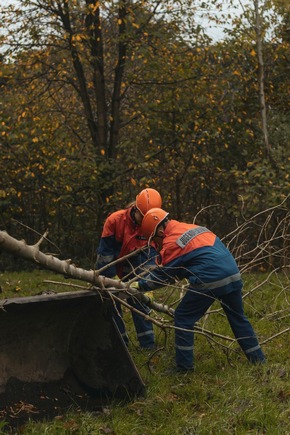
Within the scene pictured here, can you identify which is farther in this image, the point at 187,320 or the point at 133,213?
the point at 133,213

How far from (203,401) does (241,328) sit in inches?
40.9

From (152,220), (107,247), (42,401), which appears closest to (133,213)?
(107,247)

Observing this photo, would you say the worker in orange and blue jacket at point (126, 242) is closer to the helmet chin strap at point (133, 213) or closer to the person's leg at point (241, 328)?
the helmet chin strap at point (133, 213)

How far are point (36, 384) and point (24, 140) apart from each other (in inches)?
386

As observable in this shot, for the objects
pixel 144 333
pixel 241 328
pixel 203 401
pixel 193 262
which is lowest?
pixel 203 401

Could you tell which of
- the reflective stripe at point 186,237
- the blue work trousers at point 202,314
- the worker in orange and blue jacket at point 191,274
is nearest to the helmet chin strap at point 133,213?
the worker in orange and blue jacket at point 191,274

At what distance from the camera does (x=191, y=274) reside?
20.6 feet

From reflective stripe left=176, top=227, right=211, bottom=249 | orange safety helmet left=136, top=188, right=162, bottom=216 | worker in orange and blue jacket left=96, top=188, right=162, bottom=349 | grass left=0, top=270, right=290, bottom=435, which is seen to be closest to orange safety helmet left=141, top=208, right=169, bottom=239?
reflective stripe left=176, top=227, right=211, bottom=249

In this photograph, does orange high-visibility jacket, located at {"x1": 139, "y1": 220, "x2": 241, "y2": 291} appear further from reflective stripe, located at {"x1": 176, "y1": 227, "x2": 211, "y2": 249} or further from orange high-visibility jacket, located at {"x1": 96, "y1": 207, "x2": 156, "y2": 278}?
orange high-visibility jacket, located at {"x1": 96, "y1": 207, "x2": 156, "y2": 278}

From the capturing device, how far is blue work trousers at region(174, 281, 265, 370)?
20.6 ft

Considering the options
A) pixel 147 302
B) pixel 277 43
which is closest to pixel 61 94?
pixel 277 43

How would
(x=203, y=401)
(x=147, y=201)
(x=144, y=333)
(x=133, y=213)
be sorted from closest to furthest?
(x=203, y=401) < (x=147, y=201) < (x=133, y=213) < (x=144, y=333)

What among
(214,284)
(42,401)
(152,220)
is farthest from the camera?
(152,220)

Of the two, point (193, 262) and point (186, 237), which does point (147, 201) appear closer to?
point (186, 237)
